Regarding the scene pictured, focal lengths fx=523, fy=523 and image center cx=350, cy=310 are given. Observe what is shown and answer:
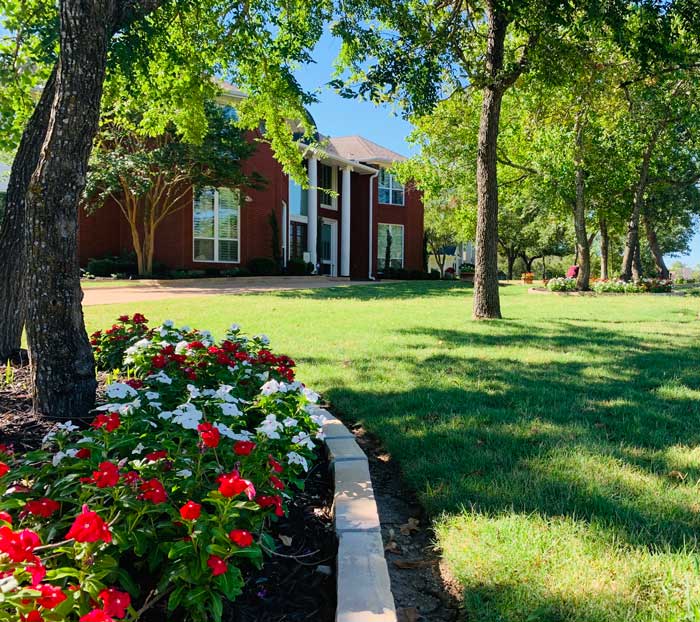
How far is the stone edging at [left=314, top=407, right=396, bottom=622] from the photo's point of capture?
1687 millimetres

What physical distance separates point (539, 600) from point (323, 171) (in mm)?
25649

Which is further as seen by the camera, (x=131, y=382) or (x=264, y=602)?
(x=131, y=382)

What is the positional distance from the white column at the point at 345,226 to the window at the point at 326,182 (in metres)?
0.63

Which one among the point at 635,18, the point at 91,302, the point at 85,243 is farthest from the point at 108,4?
the point at 85,243

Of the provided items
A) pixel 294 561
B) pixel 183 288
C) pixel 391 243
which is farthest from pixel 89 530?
pixel 391 243

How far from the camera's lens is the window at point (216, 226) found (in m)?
20.5

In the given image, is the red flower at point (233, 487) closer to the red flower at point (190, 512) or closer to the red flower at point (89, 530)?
the red flower at point (190, 512)

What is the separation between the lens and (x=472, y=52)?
869 cm

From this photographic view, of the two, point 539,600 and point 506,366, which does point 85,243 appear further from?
point 539,600

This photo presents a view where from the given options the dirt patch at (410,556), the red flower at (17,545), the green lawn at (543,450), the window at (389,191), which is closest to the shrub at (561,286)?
the green lawn at (543,450)

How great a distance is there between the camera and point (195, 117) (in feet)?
24.7

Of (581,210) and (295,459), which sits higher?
(581,210)

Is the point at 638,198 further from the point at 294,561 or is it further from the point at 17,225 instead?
the point at 294,561

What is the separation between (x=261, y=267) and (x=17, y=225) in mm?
16871
